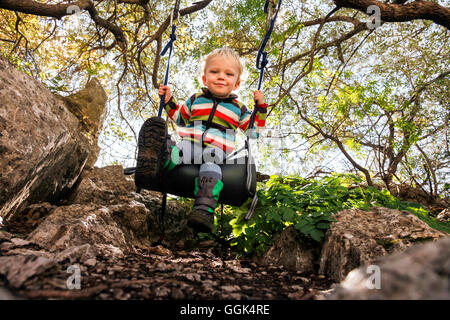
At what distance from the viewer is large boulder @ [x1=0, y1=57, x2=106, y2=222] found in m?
2.30

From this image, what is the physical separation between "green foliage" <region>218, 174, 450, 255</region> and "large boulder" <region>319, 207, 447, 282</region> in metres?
0.12

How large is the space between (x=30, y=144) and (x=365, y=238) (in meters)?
2.88

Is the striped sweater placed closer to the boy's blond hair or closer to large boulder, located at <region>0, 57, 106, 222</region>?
the boy's blond hair

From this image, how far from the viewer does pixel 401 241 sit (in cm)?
188

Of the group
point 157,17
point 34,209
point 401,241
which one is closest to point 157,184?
point 34,209

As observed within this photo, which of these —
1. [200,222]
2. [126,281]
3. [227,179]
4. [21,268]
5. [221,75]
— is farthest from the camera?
[221,75]

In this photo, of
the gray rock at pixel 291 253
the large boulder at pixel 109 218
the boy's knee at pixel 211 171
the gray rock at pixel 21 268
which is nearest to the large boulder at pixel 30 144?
the large boulder at pixel 109 218

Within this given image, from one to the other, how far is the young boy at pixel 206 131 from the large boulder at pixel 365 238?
3.08ft

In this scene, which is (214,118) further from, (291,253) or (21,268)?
(21,268)

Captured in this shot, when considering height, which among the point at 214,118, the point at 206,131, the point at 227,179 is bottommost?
the point at 227,179

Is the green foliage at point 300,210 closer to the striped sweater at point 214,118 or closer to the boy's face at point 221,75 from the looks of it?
the striped sweater at point 214,118

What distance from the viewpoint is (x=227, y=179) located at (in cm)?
237

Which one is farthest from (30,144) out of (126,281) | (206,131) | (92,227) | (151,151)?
(126,281)

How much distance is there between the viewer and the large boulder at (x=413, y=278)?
75 cm
